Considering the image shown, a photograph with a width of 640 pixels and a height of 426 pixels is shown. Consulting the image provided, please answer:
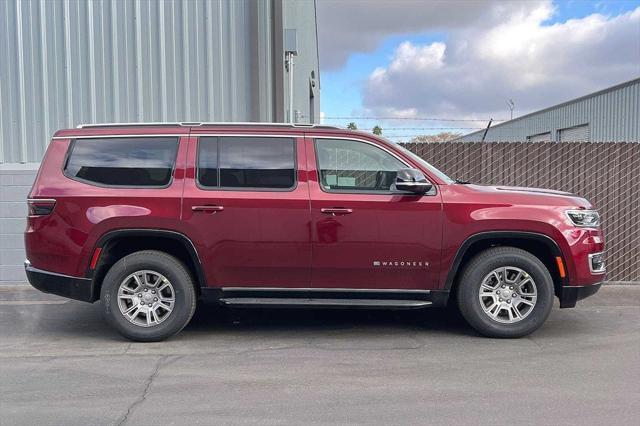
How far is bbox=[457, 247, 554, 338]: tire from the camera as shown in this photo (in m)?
5.74

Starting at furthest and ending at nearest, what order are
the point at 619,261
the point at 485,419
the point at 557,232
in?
the point at 619,261
the point at 557,232
the point at 485,419

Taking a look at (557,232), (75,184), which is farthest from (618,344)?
(75,184)

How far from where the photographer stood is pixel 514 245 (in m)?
5.94

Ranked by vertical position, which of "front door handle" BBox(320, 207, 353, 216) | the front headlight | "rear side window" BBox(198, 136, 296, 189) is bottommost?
the front headlight

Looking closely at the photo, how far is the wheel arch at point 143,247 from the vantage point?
5.69 m

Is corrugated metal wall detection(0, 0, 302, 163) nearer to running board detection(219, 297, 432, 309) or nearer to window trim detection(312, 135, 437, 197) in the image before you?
window trim detection(312, 135, 437, 197)

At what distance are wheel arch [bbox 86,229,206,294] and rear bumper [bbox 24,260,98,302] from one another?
96mm

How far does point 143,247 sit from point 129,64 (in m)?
4.71

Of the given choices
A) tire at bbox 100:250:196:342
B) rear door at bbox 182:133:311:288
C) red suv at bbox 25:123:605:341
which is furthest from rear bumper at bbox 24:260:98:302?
rear door at bbox 182:133:311:288

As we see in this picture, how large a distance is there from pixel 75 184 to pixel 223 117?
4.14m

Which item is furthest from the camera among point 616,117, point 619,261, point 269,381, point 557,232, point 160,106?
point 616,117

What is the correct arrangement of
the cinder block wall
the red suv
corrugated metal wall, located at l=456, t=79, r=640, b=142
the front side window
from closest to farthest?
the red suv, the front side window, the cinder block wall, corrugated metal wall, located at l=456, t=79, r=640, b=142

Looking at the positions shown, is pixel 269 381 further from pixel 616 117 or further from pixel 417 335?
pixel 616 117

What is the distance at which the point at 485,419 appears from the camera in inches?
160
